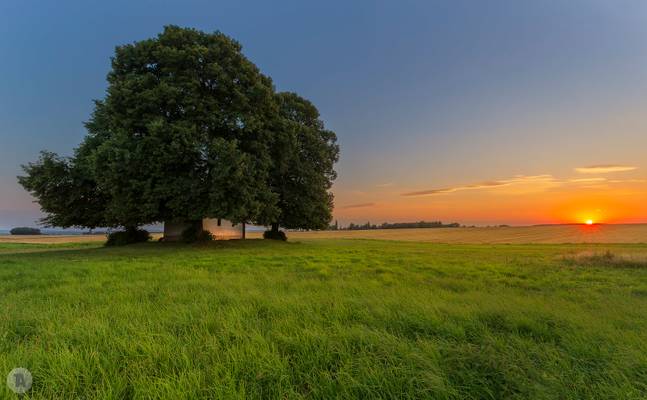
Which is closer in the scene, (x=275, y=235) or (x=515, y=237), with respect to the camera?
(x=275, y=235)

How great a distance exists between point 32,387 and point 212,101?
68.0 feet

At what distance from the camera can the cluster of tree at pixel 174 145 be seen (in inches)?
773

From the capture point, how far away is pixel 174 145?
1881 cm

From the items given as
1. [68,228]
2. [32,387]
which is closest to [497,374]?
[32,387]

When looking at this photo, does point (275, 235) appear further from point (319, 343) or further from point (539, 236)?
point (539, 236)

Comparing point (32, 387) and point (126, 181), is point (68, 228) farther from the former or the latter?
point (32, 387)

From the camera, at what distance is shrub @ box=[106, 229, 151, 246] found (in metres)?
26.3

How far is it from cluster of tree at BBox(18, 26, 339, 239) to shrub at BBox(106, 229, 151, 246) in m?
1.83

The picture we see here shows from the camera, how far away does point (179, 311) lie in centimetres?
545

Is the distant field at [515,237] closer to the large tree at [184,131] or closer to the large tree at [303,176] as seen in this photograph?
the large tree at [303,176]

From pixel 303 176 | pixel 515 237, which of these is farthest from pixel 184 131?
pixel 515 237

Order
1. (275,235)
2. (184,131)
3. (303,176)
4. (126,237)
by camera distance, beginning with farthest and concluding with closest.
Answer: (275,235)
(303,176)
(126,237)
(184,131)

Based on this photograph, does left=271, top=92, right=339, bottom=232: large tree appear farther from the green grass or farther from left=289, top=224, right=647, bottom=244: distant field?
left=289, top=224, right=647, bottom=244: distant field

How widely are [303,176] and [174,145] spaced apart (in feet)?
41.9
